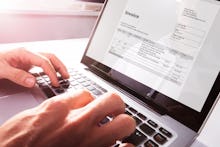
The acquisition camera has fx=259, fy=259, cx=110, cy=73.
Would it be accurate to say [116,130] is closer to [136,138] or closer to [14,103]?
[136,138]

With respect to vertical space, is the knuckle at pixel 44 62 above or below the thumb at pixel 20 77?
above

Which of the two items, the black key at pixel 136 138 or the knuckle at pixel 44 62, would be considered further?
the knuckle at pixel 44 62

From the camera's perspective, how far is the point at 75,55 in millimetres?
886

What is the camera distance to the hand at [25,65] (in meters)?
0.62

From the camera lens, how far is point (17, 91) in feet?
2.06

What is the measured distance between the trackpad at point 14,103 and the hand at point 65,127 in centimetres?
9

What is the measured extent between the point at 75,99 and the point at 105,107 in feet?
0.20

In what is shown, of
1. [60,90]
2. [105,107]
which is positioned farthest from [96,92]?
[105,107]

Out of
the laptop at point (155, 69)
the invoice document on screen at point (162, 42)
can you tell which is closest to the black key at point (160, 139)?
the laptop at point (155, 69)

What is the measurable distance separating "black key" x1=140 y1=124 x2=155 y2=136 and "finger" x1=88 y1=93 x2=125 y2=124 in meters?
0.07

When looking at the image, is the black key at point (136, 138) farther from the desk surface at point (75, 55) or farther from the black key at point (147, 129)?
the desk surface at point (75, 55)

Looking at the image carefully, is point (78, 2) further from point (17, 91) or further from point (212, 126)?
point (212, 126)

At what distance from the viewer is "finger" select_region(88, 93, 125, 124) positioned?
0.45 meters

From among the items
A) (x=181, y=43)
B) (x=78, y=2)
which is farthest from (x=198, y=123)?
(x=78, y=2)
